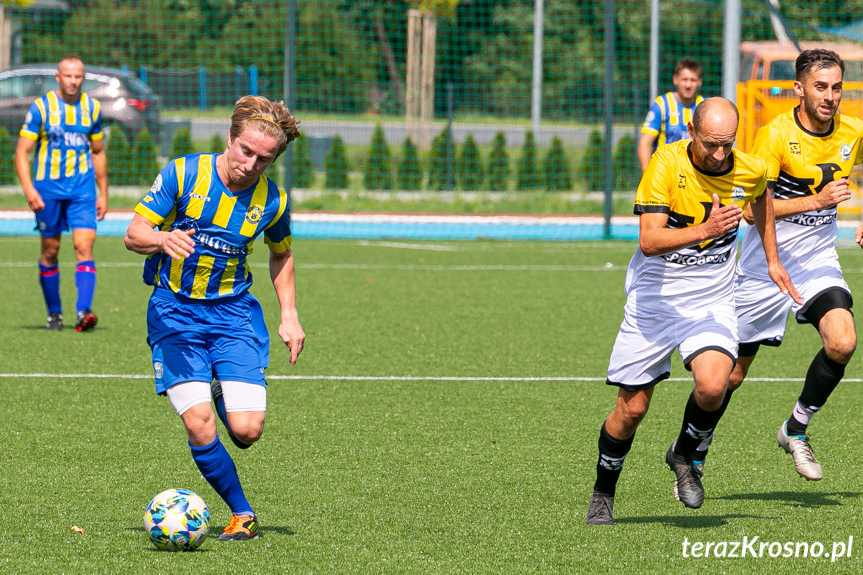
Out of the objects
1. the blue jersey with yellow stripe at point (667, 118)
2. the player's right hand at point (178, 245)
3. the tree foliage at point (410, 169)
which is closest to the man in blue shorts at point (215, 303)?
the player's right hand at point (178, 245)

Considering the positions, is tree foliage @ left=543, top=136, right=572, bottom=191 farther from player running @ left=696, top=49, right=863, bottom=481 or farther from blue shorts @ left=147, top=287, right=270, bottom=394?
blue shorts @ left=147, top=287, right=270, bottom=394

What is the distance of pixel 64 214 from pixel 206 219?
5776 millimetres

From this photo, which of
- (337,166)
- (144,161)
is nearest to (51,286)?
(144,161)

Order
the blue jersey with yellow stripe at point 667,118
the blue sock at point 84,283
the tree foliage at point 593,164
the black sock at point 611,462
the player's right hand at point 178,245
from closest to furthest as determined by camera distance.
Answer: the player's right hand at point 178,245, the black sock at point 611,462, the blue sock at point 84,283, the blue jersey with yellow stripe at point 667,118, the tree foliage at point 593,164

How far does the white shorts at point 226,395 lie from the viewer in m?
4.80

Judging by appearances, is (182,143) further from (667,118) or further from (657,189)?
(657,189)

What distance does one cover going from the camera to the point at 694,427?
5324mm

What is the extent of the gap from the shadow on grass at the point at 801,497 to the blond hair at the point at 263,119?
2.44 m

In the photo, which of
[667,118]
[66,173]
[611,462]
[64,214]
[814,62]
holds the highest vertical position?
[814,62]

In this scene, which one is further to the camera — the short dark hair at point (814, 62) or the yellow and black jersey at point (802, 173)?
the yellow and black jersey at point (802, 173)

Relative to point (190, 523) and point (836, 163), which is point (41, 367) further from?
point (836, 163)

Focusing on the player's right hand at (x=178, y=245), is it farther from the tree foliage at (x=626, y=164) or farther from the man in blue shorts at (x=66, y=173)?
the tree foliage at (x=626, y=164)

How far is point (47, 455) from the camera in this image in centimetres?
614

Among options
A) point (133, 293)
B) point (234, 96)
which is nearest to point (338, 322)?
point (133, 293)
